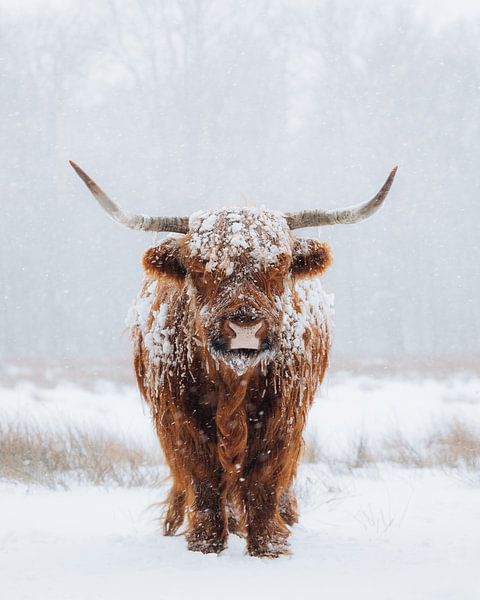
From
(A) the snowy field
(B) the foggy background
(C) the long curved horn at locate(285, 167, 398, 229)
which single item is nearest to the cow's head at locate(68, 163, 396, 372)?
(C) the long curved horn at locate(285, 167, 398, 229)

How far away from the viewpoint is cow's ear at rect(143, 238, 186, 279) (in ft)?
13.5

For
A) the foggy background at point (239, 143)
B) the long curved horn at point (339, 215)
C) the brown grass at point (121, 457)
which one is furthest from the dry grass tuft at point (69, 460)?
the foggy background at point (239, 143)

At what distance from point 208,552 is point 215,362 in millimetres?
1009

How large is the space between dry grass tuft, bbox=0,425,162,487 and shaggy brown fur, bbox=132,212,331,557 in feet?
8.31

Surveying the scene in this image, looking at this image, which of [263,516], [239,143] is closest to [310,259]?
[263,516]

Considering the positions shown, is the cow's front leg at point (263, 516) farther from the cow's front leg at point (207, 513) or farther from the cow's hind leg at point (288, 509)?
the cow's hind leg at point (288, 509)

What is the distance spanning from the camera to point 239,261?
12.5 ft

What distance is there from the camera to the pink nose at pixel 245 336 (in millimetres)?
3506

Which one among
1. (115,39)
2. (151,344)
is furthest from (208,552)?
(115,39)

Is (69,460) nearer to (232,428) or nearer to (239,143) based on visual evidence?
(232,428)

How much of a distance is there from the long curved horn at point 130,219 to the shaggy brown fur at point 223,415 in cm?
11

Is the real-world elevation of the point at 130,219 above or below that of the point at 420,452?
above

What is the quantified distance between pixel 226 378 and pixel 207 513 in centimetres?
78

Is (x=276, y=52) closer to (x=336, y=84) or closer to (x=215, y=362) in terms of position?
(x=336, y=84)
